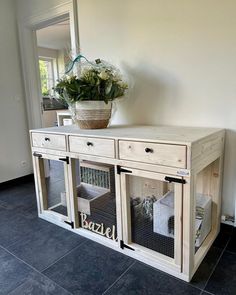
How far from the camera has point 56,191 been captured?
2271 millimetres

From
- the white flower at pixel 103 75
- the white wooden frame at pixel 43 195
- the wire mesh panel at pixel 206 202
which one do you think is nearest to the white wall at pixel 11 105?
the white wooden frame at pixel 43 195

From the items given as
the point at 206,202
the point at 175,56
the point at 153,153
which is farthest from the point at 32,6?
the point at 206,202

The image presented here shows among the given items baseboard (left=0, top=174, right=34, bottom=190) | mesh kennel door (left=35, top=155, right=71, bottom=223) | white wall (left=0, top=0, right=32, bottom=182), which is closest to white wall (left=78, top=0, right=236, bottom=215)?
mesh kennel door (left=35, top=155, right=71, bottom=223)

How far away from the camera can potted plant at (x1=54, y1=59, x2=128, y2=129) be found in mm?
1715

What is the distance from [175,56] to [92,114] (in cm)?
77

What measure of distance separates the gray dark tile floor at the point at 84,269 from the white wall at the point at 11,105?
48.7 inches

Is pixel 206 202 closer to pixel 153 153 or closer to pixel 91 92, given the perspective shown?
pixel 153 153

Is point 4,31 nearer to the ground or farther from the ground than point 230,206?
farther from the ground

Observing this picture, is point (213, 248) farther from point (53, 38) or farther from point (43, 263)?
point (53, 38)

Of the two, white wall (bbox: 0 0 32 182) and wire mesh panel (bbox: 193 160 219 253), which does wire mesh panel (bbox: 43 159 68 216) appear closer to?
white wall (bbox: 0 0 32 182)

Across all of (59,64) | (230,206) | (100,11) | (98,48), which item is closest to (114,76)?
(98,48)

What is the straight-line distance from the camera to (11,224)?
2.12 metres

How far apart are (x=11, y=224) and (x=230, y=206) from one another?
6.06 ft

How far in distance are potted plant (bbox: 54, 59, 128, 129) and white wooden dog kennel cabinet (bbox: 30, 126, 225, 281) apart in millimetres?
144
